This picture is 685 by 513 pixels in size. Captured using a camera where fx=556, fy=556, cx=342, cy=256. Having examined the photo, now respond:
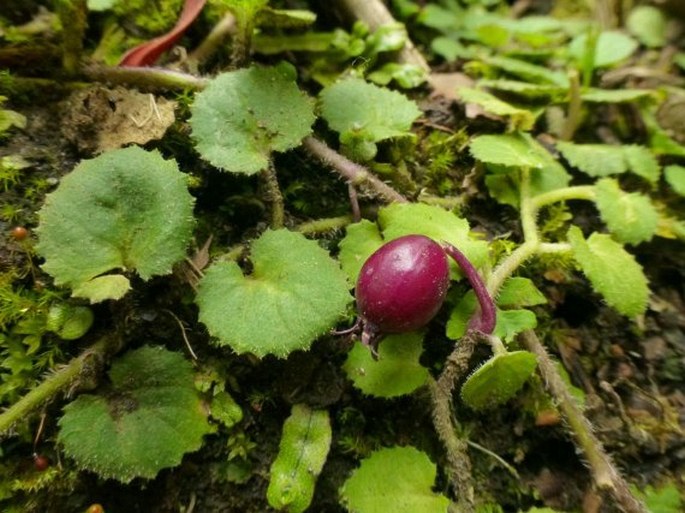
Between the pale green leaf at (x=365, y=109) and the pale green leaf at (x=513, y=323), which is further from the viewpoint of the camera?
the pale green leaf at (x=365, y=109)

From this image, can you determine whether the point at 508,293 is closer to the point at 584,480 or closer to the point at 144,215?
the point at 584,480

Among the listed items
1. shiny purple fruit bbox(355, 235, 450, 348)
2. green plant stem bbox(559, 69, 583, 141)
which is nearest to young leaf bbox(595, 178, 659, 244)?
green plant stem bbox(559, 69, 583, 141)

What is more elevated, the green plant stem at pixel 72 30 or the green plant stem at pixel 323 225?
the green plant stem at pixel 72 30

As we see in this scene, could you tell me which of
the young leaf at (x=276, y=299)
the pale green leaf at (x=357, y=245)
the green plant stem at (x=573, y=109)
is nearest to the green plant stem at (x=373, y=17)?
the green plant stem at (x=573, y=109)

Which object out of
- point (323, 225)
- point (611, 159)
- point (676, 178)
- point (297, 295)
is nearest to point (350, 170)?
point (323, 225)

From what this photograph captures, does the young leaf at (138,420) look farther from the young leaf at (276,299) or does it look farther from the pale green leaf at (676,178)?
the pale green leaf at (676,178)

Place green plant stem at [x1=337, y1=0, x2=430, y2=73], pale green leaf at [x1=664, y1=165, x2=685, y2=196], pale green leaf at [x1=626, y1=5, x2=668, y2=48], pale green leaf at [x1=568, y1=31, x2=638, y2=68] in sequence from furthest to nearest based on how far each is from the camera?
1. pale green leaf at [x1=626, y1=5, x2=668, y2=48]
2. pale green leaf at [x1=568, y1=31, x2=638, y2=68]
3. green plant stem at [x1=337, y1=0, x2=430, y2=73]
4. pale green leaf at [x1=664, y1=165, x2=685, y2=196]

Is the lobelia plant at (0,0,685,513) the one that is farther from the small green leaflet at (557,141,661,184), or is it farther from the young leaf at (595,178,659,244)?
the small green leaflet at (557,141,661,184)
